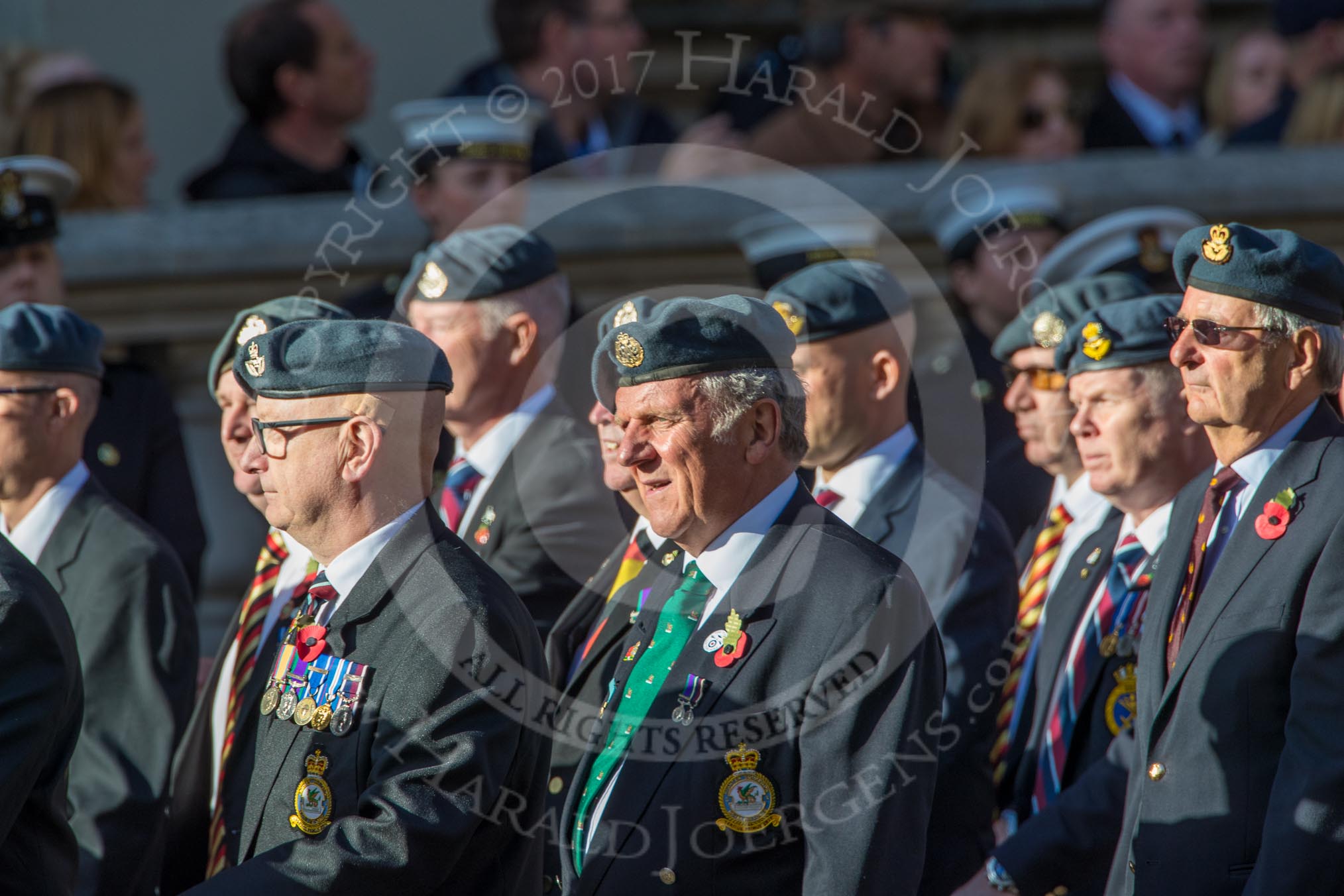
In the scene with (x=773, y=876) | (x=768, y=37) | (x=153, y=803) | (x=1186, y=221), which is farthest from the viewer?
(x=768, y=37)

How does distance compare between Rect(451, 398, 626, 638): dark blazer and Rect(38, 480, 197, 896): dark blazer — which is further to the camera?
Rect(451, 398, 626, 638): dark blazer

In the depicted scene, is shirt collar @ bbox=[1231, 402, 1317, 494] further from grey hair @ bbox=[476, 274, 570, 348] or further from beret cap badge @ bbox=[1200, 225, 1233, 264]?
grey hair @ bbox=[476, 274, 570, 348]

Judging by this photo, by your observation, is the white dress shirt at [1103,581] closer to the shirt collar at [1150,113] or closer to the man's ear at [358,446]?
the man's ear at [358,446]

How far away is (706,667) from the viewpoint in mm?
3713

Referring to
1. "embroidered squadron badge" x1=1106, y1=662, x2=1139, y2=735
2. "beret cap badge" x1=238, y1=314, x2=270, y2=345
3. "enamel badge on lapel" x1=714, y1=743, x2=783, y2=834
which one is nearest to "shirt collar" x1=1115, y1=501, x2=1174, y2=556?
"embroidered squadron badge" x1=1106, y1=662, x2=1139, y2=735

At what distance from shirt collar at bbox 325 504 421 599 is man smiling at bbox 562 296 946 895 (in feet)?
1.62

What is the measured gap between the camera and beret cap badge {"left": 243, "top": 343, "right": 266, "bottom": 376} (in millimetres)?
3793

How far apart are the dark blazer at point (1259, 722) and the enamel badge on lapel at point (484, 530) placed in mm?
1815

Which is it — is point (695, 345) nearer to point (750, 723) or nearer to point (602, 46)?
point (750, 723)

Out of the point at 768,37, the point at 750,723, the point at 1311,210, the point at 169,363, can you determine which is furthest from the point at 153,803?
the point at 768,37

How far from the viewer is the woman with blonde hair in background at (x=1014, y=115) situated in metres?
7.43

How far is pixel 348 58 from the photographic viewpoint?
24.5 feet

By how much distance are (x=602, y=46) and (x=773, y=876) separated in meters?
4.84

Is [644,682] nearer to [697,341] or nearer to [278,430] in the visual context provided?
[697,341]
